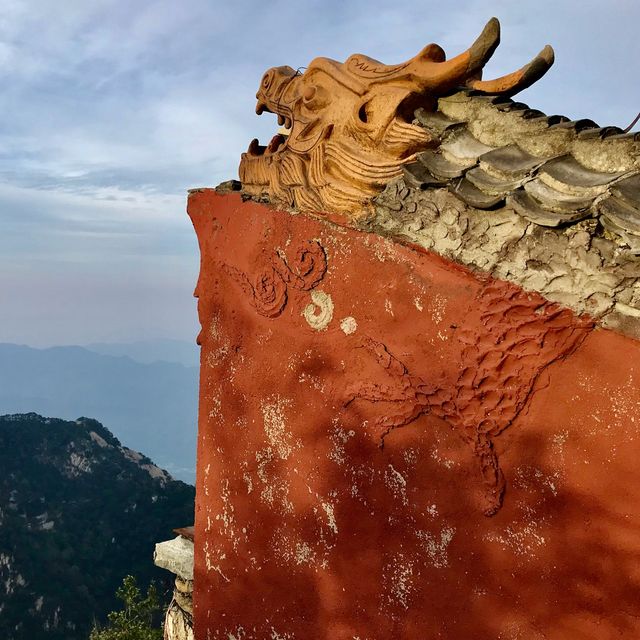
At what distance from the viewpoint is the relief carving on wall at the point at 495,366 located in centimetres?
161

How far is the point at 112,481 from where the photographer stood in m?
44.3

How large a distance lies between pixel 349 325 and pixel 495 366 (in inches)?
22.8

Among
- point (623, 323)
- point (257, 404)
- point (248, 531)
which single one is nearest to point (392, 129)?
point (623, 323)

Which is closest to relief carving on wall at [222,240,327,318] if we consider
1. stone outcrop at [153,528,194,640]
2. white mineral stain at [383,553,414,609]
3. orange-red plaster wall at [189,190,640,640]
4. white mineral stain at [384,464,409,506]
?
orange-red plaster wall at [189,190,640,640]

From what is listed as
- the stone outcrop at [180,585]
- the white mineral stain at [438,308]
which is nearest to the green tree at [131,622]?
the stone outcrop at [180,585]

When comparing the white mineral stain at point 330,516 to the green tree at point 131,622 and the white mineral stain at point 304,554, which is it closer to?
the white mineral stain at point 304,554

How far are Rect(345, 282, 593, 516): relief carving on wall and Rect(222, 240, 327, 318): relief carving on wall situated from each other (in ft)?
1.86

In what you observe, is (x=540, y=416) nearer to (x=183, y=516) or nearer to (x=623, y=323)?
(x=623, y=323)

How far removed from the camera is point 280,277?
7.72 ft

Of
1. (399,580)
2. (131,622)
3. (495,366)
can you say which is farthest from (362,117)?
(131,622)

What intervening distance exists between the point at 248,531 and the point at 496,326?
1522 mm

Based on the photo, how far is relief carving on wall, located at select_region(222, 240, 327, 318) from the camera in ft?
7.20

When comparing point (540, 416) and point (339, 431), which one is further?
point (339, 431)

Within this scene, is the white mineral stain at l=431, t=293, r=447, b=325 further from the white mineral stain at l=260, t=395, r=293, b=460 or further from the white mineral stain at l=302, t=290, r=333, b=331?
the white mineral stain at l=260, t=395, r=293, b=460
